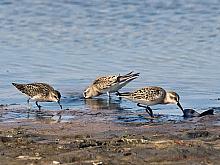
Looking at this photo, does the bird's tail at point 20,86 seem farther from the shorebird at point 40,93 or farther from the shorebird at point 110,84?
the shorebird at point 110,84

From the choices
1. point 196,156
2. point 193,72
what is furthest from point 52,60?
point 196,156

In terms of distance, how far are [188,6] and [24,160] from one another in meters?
21.6

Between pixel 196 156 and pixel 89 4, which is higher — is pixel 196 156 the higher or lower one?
the lower one

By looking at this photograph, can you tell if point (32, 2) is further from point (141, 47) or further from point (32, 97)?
point (32, 97)

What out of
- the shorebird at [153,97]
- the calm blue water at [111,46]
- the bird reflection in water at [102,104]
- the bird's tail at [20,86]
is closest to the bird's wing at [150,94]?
the shorebird at [153,97]

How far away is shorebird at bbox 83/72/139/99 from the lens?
53.4 ft

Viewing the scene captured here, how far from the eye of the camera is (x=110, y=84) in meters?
16.3

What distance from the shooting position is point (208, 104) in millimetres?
14945

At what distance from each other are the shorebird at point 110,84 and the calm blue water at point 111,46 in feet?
0.97

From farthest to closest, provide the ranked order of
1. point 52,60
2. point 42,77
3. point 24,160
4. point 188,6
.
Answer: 1. point 188,6
2. point 52,60
3. point 42,77
4. point 24,160

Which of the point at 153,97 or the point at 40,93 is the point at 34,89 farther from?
the point at 153,97

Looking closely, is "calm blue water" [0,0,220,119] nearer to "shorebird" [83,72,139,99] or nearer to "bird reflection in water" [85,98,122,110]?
"bird reflection in water" [85,98,122,110]

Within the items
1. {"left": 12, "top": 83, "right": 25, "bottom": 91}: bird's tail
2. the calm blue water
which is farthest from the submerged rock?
{"left": 12, "top": 83, "right": 25, "bottom": 91}: bird's tail

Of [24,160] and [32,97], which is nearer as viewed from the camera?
[24,160]
